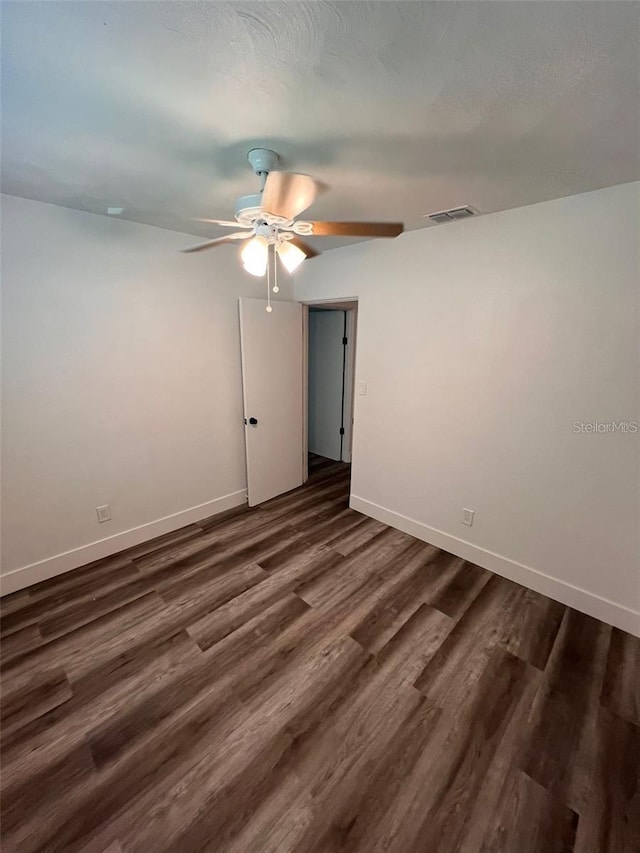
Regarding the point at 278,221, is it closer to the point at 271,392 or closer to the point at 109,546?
the point at 271,392

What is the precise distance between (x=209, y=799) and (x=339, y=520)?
6.75 feet

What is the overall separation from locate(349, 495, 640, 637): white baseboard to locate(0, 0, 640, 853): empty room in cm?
2

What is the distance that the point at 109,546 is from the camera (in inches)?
103

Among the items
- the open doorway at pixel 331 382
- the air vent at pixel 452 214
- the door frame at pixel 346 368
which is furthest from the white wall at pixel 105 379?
the air vent at pixel 452 214

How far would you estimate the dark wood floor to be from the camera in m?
1.19

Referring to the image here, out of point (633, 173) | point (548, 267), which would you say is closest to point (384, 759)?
point (548, 267)

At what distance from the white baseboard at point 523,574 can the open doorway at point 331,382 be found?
1.63 meters

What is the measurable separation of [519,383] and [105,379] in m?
2.83


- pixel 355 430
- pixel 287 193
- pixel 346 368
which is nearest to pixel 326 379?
pixel 346 368

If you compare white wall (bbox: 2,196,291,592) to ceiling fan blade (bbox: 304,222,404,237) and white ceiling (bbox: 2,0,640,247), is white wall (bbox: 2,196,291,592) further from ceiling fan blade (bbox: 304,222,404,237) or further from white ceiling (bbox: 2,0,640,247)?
ceiling fan blade (bbox: 304,222,404,237)

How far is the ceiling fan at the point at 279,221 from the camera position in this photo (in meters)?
1.23

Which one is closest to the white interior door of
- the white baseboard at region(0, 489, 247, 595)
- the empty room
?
the empty room

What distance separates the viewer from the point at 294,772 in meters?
1.33

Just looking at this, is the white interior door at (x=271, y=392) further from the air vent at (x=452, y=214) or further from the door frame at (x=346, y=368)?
the air vent at (x=452, y=214)
